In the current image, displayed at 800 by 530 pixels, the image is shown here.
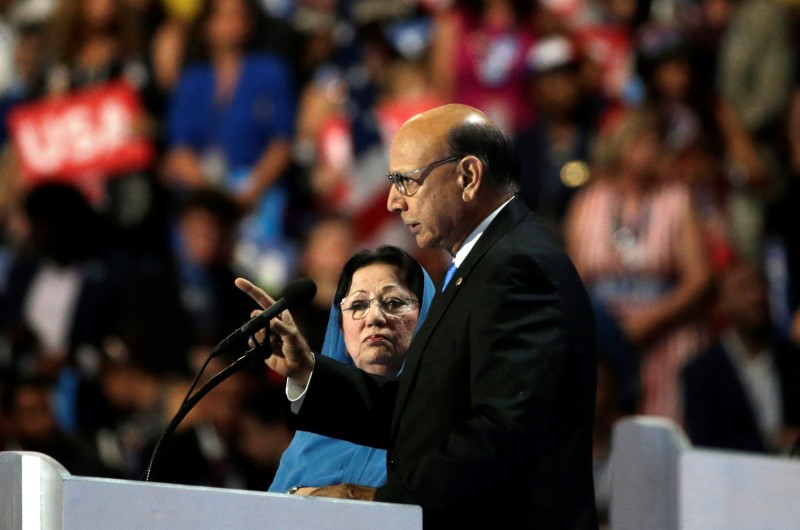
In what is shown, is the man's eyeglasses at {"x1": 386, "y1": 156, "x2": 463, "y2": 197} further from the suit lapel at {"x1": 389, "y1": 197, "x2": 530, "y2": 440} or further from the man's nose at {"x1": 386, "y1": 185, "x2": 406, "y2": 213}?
the suit lapel at {"x1": 389, "y1": 197, "x2": 530, "y2": 440}

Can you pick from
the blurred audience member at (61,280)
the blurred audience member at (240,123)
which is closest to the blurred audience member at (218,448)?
the blurred audience member at (240,123)

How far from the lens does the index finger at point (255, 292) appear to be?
2.60 metres

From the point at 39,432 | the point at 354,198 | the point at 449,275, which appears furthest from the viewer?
the point at 354,198

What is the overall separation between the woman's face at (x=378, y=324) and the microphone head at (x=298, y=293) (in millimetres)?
329

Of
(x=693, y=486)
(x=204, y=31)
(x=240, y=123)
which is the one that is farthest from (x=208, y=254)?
(x=693, y=486)

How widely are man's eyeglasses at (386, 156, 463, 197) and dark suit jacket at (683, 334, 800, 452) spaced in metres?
3.19

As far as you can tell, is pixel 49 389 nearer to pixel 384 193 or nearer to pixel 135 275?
pixel 135 275

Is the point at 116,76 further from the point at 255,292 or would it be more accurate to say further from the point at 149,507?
the point at 149,507

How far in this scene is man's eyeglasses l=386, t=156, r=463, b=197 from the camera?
2660 mm

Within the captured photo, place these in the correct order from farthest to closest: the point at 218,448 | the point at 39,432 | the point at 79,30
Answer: the point at 79,30
the point at 39,432
the point at 218,448

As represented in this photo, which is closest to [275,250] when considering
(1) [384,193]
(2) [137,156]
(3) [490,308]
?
(1) [384,193]

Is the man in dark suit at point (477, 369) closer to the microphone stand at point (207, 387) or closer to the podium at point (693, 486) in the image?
the microphone stand at point (207, 387)

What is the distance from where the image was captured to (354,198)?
6891mm

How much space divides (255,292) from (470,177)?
43 centimetres
